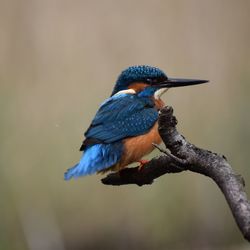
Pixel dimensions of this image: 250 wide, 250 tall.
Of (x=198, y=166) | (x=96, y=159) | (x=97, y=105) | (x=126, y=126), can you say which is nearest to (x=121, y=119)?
(x=126, y=126)

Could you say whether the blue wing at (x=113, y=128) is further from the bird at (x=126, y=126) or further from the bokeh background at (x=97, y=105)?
the bokeh background at (x=97, y=105)

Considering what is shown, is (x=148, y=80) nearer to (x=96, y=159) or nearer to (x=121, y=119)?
(x=121, y=119)

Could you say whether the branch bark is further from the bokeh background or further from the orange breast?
the bokeh background

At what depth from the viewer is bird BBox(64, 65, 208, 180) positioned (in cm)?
213

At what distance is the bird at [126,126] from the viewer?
2129 millimetres

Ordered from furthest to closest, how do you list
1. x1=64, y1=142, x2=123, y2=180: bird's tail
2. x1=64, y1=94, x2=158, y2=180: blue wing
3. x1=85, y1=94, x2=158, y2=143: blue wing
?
x1=85, y1=94, x2=158, y2=143: blue wing, x1=64, y1=94, x2=158, y2=180: blue wing, x1=64, y1=142, x2=123, y2=180: bird's tail

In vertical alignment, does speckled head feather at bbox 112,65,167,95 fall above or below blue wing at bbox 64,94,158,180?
above

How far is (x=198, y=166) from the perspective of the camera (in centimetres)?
143

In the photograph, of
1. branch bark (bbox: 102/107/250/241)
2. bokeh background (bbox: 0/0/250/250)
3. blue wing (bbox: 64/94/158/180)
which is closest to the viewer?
branch bark (bbox: 102/107/250/241)

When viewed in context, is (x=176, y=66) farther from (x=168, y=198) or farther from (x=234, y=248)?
(x=234, y=248)

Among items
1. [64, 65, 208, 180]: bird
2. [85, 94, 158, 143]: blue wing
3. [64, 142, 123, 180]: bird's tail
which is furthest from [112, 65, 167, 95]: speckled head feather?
[64, 142, 123, 180]: bird's tail

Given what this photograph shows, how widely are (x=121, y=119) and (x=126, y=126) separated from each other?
0.10 ft

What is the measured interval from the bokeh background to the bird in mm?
1105

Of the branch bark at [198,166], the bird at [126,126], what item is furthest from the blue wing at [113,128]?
the branch bark at [198,166]
